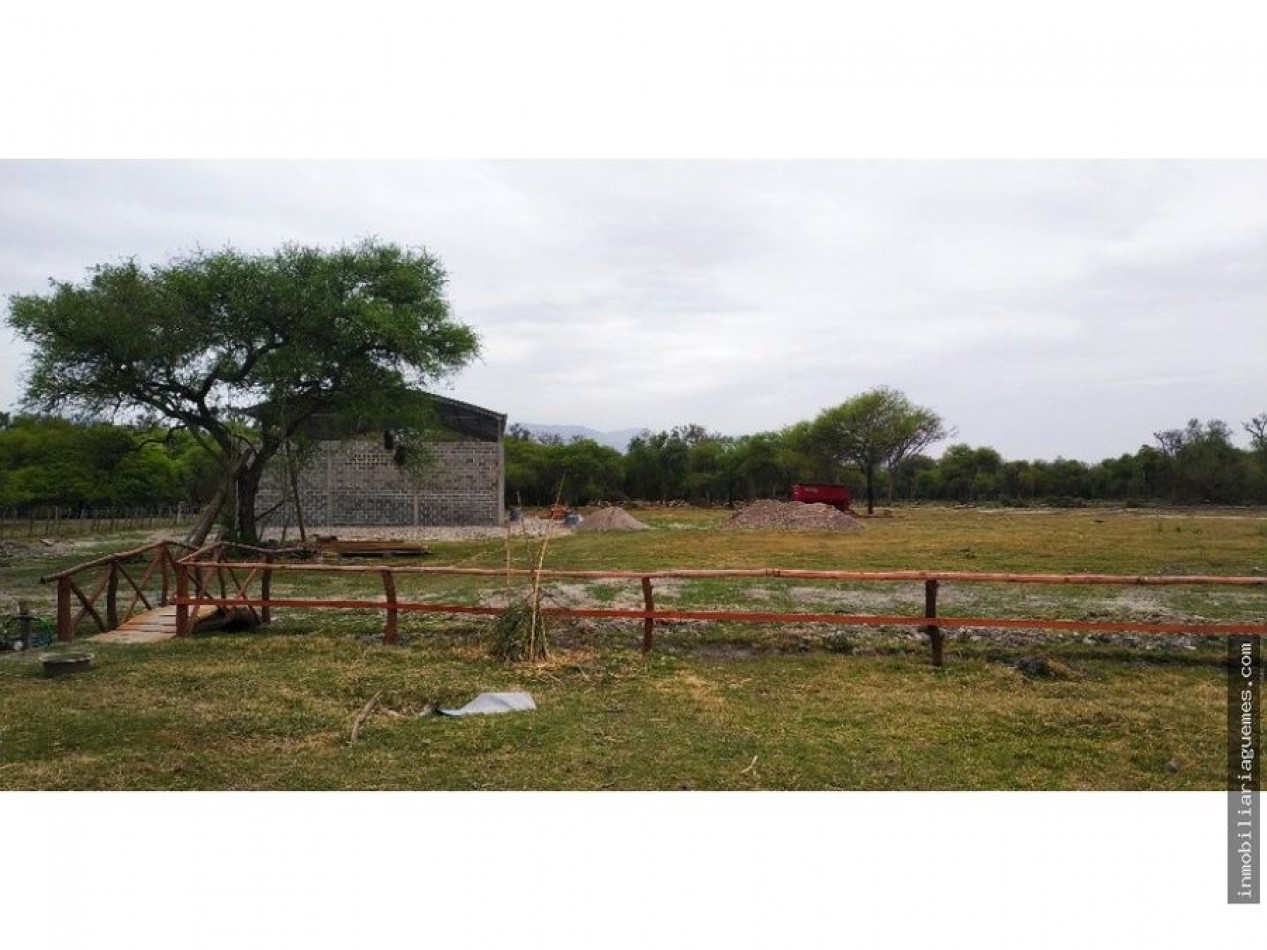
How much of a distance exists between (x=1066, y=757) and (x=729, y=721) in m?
2.34

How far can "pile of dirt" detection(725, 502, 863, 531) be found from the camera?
107ft

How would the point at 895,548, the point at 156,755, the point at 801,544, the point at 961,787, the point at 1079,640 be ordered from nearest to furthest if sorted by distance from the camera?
the point at 961,787 → the point at 156,755 → the point at 1079,640 → the point at 895,548 → the point at 801,544

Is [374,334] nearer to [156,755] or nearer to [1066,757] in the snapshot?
[156,755]

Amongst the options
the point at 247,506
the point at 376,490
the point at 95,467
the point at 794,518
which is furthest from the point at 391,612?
the point at 794,518

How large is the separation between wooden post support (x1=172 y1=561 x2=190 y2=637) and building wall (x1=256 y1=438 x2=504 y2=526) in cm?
2058

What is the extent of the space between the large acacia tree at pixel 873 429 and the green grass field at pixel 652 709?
41450mm

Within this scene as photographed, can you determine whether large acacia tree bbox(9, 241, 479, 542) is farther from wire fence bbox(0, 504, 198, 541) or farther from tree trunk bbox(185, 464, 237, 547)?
wire fence bbox(0, 504, 198, 541)

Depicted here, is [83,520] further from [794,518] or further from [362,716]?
[362,716]

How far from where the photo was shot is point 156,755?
212 inches

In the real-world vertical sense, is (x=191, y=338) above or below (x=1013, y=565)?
above

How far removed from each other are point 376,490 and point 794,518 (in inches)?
668

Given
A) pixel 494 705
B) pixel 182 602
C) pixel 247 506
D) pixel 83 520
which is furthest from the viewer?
pixel 83 520

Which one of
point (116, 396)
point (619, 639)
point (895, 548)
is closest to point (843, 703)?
point (619, 639)

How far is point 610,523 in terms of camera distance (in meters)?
32.6
